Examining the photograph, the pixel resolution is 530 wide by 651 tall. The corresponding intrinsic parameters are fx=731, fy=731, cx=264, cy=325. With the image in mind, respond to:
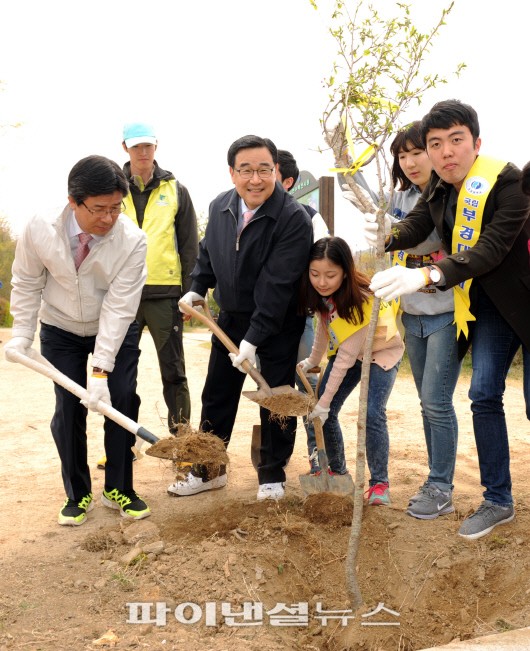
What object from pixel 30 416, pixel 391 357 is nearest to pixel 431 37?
pixel 391 357

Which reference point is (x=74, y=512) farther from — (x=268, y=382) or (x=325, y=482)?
(x=325, y=482)

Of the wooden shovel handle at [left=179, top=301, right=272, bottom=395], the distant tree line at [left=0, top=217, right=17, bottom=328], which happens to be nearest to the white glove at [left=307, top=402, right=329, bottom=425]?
the wooden shovel handle at [left=179, top=301, right=272, bottom=395]

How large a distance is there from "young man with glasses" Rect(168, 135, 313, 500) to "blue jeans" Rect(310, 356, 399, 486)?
23 centimetres

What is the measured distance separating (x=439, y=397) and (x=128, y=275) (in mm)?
1749

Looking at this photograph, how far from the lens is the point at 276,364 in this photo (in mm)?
4113

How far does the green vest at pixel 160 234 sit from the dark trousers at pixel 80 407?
0.89m

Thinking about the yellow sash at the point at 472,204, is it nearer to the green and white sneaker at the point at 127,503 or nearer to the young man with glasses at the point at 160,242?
the green and white sneaker at the point at 127,503

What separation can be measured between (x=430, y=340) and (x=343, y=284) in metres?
0.54

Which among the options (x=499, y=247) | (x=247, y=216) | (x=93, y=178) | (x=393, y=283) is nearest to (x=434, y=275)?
(x=393, y=283)

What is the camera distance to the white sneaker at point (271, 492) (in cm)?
420

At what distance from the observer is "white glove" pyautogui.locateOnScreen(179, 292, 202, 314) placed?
13.8 ft

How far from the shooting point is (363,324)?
3.88 m

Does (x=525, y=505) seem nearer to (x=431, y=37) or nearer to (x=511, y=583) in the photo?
(x=511, y=583)

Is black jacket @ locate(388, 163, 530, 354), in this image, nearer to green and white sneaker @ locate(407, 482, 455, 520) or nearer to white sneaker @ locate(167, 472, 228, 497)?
green and white sneaker @ locate(407, 482, 455, 520)
